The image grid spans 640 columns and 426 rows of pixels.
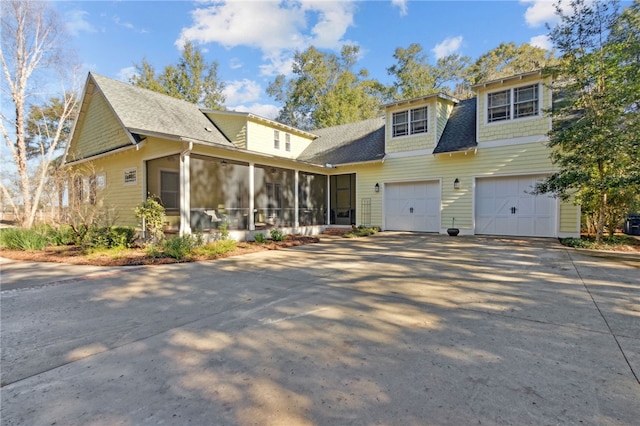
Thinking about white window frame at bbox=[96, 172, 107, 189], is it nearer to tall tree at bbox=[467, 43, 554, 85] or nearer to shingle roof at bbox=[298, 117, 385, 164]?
shingle roof at bbox=[298, 117, 385, 164]

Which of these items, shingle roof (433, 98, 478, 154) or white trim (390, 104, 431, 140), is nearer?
shingle roof (433, 98, 478, 154)

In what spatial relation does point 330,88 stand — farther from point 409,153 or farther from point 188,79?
point 409,153

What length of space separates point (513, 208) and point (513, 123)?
10.1ft

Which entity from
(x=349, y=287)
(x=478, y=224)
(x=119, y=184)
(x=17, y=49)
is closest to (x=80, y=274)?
(x=349, y=287)

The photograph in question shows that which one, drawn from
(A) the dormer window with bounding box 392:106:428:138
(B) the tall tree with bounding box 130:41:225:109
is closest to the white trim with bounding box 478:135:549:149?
(A) the dormer window with bounding box 392:106:428:138

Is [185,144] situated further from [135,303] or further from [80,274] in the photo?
[135,303]

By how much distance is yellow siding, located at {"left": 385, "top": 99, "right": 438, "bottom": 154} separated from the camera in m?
12.6

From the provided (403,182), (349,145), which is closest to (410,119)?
(403,182)

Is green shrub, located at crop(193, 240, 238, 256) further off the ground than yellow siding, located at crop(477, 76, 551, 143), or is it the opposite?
yellow siding, located at crop(477, 76, 551, 143)

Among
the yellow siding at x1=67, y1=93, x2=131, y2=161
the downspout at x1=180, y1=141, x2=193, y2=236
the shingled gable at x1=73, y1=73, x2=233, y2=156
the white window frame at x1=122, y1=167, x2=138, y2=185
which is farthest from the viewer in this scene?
the yellow siding at x1=67, y1=93, x2=131, y2=161

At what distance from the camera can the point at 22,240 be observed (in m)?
9.36

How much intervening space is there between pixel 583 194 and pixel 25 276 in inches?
539

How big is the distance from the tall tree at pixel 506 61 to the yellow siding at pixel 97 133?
2518cm

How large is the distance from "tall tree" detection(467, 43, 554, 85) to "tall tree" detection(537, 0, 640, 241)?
54.3 feet
